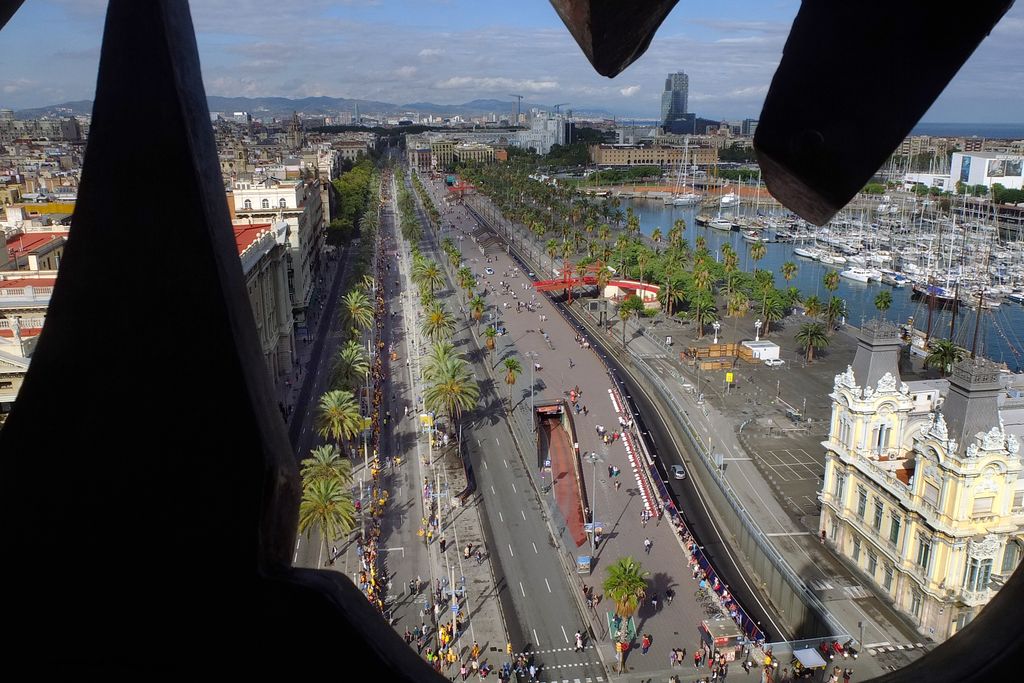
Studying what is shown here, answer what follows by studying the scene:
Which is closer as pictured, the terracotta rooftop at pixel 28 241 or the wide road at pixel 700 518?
the wide road at pixel 700 518

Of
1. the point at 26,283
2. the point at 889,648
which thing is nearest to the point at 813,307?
the point at 889,648

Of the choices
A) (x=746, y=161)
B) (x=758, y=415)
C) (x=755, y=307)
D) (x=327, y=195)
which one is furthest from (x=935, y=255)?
(x=746, y=161)

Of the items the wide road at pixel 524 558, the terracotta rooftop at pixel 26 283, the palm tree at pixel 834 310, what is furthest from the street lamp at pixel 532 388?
the palm tree at pixel 834 310

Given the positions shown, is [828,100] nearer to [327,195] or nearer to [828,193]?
[828,193]

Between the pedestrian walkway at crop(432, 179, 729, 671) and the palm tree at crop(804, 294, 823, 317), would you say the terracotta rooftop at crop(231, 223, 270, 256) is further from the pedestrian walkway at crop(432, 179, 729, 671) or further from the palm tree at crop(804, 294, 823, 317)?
the palm tree at crop(804, 294, 823, 317)

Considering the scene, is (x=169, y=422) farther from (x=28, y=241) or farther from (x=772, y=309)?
(x=772, y=309)

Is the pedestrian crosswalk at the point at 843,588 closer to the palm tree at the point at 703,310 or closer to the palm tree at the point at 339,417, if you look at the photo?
the palm tree at the point at 339,417
